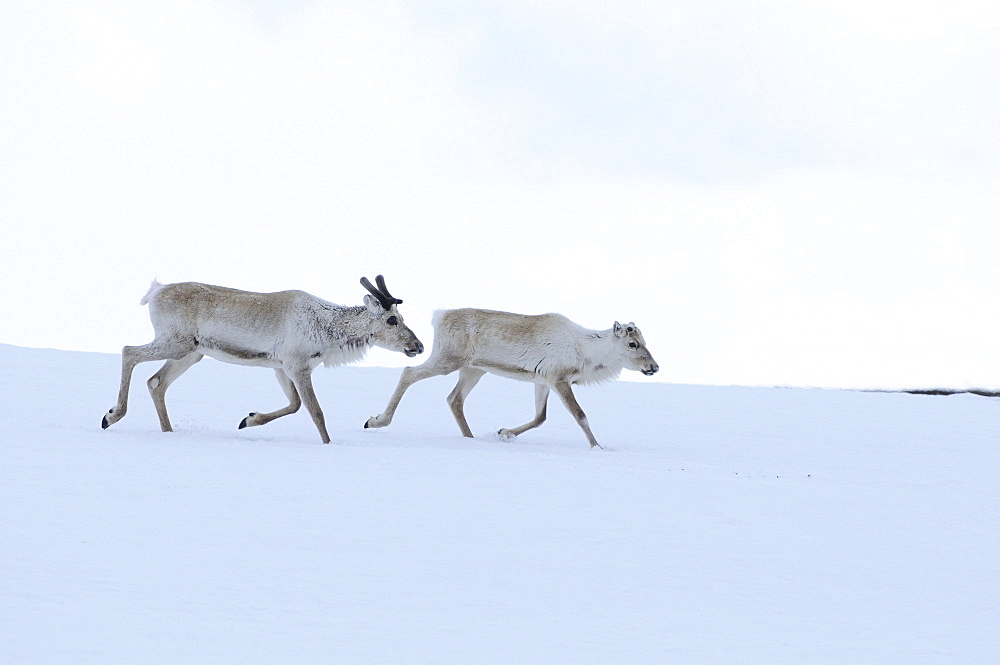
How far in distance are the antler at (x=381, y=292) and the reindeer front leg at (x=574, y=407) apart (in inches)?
80.7

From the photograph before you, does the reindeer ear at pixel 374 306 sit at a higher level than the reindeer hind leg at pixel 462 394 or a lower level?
higher

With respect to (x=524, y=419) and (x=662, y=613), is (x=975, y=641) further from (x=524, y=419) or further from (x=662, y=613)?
(x=524, y=419)

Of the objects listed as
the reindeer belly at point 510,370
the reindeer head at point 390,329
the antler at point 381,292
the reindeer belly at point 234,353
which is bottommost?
the reindeer belly at point 234,353

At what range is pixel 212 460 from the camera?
361 inches

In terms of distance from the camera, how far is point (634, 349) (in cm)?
1327

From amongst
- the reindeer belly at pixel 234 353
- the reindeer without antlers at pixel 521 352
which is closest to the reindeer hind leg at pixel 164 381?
the reindeer belly at pixel 234 353

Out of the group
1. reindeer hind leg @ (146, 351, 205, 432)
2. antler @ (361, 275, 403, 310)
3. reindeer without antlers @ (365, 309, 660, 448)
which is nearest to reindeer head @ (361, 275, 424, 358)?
antler @ (361, 275, 403, 310)

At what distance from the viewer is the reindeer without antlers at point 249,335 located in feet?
37.0

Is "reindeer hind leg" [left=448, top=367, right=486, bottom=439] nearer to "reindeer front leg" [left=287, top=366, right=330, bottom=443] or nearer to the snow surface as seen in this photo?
the snow surface

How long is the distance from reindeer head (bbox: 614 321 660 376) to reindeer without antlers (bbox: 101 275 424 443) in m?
2.93

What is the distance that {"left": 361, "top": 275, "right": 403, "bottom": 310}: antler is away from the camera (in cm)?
1218

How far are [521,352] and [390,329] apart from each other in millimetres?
1570

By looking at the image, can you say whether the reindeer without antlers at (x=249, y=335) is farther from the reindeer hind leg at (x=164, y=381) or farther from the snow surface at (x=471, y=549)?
the snow surface at (x=471, y=549)

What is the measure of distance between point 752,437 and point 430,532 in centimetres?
792
